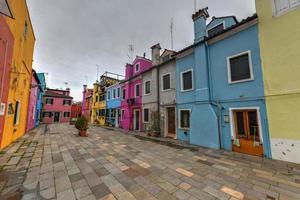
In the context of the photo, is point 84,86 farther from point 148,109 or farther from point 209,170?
point 209,170

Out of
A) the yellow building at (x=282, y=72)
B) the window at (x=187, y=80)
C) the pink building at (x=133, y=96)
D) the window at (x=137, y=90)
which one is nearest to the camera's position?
the yellow building at (x=282, y=72)

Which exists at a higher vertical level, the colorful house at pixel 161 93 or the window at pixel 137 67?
the window at pixel 137 67

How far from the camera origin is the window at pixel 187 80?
28.5 ft

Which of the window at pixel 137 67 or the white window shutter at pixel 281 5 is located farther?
the window at pixel 137 67

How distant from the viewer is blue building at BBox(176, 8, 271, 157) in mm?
5840

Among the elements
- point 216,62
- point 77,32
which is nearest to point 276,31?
point 216,62

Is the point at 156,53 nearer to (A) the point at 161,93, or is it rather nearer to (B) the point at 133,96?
(A) the point at 161,93

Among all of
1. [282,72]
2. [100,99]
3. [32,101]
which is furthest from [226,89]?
[100,99]

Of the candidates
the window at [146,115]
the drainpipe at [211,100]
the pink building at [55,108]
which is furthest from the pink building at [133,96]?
the pink building at [55,108]

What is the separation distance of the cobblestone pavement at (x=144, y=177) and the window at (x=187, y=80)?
4.71m

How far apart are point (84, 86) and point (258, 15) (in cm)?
2937

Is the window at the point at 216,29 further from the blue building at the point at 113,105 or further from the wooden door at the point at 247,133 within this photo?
the blue building at the point at 113,105

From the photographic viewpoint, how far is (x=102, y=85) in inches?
844

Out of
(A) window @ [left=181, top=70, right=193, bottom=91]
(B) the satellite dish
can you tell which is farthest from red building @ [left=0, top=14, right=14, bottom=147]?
(A) window @ [left=181, top=70, right=193, bottom=91]
